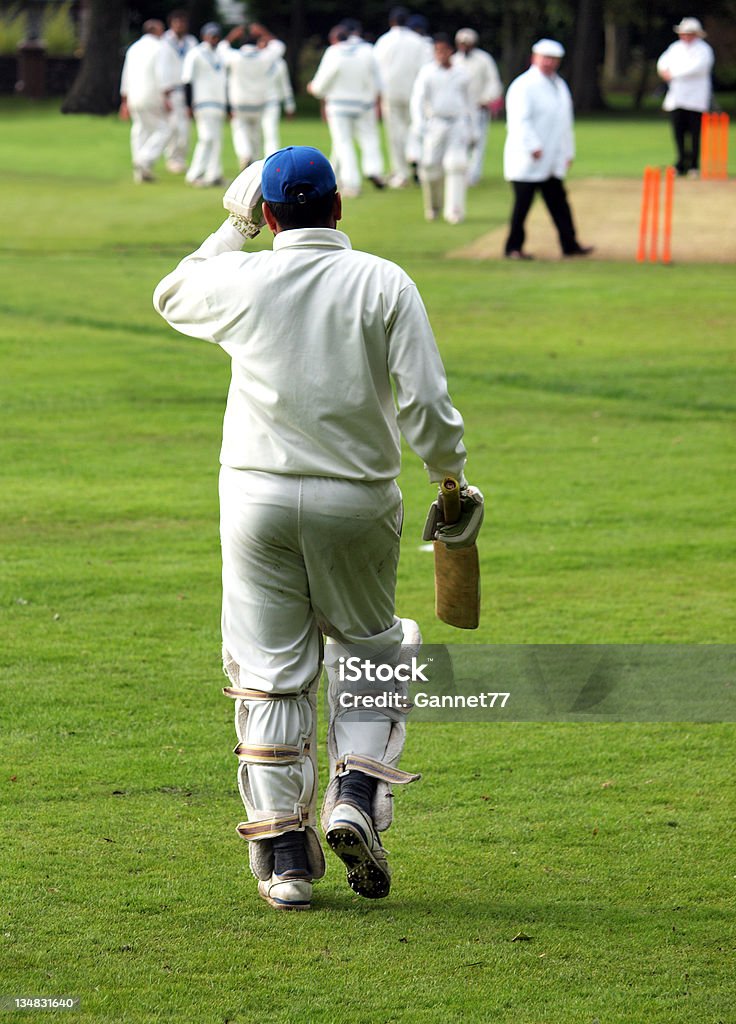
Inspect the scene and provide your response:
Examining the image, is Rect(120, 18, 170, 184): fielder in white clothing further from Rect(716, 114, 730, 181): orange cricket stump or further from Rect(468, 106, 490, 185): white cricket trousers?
Rect(716, 114, 730, 181): orange cricket stump

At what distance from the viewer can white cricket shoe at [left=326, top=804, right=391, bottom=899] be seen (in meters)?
4.14

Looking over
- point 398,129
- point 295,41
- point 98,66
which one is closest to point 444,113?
point 398,129

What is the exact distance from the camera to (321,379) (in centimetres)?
415

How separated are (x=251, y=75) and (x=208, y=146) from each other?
4.15 feet

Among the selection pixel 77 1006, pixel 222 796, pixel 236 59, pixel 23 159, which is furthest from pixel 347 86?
pixel 77 1006

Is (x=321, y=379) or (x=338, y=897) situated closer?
(x=321, y=379)

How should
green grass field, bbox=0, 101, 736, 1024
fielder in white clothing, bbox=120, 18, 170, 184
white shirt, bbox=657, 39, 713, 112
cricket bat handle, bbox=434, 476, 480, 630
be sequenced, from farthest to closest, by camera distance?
1. fielder in white clothing, bbox=120, 18, 170, 184
2. white shirt, bbox=657, 39, 713, 112
3. cricket bat handle, bbox=434, 476, 480, 630
4. green grass field, bbox=0, 101, 736, 1024

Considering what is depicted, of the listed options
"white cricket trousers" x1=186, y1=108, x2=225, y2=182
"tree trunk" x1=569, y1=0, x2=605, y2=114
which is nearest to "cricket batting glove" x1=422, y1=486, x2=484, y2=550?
"white cricket trousers" x1=186, y1=108, x2=225, y2=182

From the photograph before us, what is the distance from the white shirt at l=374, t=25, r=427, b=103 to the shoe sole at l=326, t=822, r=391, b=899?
22123mm

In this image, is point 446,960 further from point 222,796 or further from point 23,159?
point 23,159

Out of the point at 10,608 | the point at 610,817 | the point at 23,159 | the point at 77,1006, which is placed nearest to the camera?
the point at 77,1006

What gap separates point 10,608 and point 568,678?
8.26 feet

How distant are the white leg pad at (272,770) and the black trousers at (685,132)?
71.0 ft

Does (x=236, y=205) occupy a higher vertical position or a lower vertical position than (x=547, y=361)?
higher
